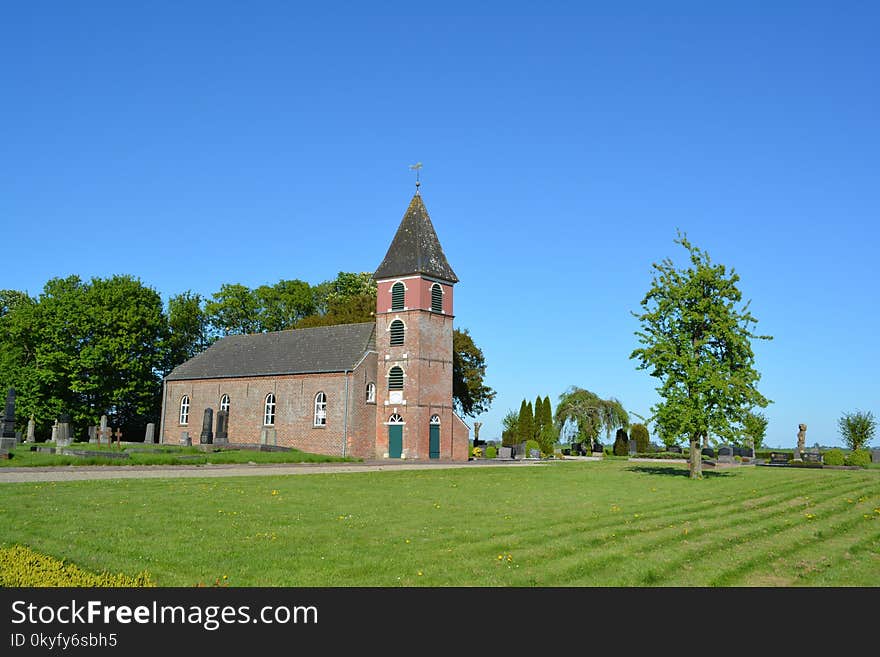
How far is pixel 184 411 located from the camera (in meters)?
57.4

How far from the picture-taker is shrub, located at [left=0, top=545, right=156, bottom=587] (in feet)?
27.5

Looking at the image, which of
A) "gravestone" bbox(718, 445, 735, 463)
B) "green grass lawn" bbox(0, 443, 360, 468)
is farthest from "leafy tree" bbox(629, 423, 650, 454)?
"green grass lawn" bbox(0, 443, 360, 468)

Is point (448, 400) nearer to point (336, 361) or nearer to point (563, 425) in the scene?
point (336, 361)

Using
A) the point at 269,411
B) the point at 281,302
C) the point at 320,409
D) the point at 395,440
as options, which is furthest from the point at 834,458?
the point at 281,302

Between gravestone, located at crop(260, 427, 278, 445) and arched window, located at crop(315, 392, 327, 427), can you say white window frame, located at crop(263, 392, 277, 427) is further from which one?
arched window, located at crop(315, 392, 327, 427)

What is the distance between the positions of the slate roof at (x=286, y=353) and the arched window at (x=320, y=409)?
1.63 m

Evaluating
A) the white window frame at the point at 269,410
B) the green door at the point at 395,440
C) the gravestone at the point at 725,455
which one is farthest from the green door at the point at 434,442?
the gravestone at the point at 725,455

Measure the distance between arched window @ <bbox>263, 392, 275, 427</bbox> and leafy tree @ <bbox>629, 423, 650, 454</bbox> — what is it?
94.0 ft

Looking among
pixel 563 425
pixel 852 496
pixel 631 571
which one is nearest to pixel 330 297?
pixel 563 425

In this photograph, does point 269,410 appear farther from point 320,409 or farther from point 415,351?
point 415,351

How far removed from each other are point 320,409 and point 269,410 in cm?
524
